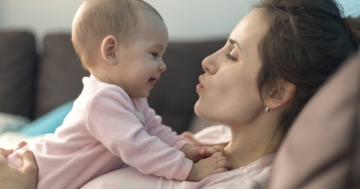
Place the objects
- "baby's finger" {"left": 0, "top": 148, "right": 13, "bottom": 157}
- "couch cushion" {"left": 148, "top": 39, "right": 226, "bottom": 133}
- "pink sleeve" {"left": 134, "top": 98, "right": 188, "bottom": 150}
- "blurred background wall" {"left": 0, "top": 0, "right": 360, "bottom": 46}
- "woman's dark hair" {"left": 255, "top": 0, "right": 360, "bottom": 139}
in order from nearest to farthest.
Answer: "woman's dark hair" {"left": 255, "top": 0, "right": 360, "bottom": 139}
"baby's finger" {"left": 0, "top": 148, "right": 13, "bottom": 157}
"pink sleeve" {"left": 134, "top": 98, "right": 188, "bottom": 150}
"couch cushion" {"left": 148, "top": 39, "right": 226, "bottom": 133}
"blurred background wall" {"left": 0, "top": 0, "right": 360, "bottom": 46}

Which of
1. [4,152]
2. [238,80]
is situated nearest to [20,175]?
[4,152]

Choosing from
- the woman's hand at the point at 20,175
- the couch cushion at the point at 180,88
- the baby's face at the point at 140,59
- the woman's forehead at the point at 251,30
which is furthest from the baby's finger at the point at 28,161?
the couch cushion at the point at 180,88

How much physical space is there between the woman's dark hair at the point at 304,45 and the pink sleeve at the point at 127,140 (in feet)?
0.96

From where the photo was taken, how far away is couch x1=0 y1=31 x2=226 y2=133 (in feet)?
7.43

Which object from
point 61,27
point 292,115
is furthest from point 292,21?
point 61,27

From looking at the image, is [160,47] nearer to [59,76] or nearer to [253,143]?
[253,143]

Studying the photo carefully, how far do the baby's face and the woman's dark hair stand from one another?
31 cm

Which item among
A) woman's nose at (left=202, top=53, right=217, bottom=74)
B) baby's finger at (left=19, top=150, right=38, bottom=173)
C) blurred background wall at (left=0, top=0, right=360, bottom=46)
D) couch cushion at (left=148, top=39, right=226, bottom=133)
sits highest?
woman's nose at (left=202, top=53, right=217, bottom=74)

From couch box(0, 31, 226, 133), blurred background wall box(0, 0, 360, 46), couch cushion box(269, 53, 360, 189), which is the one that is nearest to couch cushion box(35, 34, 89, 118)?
couch box(0, 31, 226, 133)

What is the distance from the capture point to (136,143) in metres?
1.04

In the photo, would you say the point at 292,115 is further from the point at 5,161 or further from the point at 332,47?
the point at 5,161

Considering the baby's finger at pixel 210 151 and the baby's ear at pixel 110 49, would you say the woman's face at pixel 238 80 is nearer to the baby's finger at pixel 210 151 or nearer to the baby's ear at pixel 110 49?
the baby's finger at pixel 210 151

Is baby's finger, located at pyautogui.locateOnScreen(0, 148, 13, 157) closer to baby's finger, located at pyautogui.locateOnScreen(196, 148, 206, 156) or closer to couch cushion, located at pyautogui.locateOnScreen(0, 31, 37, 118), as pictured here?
baby's finger, located at pyautogui.locateOnScreen(196, 148, 206, 156)

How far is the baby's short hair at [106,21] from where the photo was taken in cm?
119
